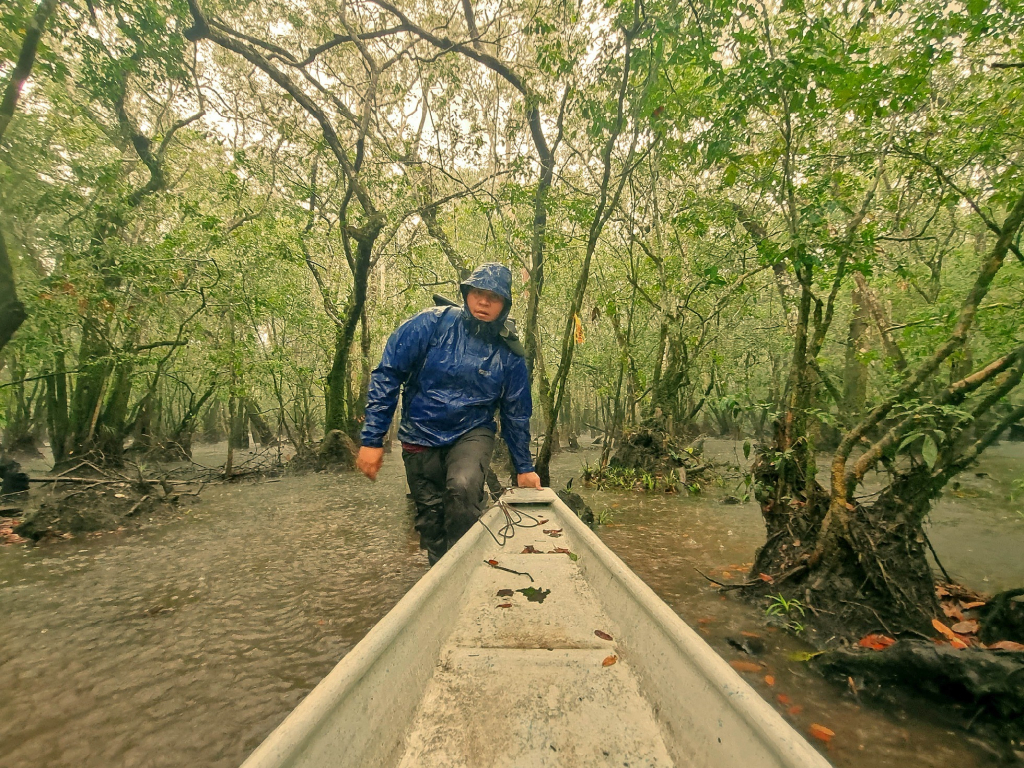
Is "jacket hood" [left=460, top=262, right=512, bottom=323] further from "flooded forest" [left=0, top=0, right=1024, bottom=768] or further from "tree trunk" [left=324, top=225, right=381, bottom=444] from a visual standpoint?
"tree trunk" [left=324, top=225, right=381, bottom=444]

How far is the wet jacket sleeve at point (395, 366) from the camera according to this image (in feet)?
9.53

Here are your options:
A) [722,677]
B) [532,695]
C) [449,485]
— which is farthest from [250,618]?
[722,677]

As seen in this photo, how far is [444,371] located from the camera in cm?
304

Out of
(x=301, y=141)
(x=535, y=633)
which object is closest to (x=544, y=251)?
(x=301, y=141)

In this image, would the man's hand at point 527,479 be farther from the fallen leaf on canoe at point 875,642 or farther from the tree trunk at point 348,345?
the tree trunk at point 348,345

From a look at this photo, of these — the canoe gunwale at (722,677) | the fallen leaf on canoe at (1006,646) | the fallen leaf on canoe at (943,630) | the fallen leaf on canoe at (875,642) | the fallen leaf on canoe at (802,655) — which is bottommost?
the fallen leaf on canoe at (802,655)

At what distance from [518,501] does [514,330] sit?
1.47 meters

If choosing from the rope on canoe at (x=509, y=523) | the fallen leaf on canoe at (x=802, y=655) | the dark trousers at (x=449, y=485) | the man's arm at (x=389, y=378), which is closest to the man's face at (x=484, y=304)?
the man's arm at (x=389, y=378)

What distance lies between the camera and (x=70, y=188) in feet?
24.0

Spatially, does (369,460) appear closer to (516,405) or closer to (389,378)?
(389,378)

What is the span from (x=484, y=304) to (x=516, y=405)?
0.73m

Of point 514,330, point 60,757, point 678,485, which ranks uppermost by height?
point 514,330

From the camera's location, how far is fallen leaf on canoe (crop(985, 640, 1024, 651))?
2.26m

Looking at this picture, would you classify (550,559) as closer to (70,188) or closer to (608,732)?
(608,732)
